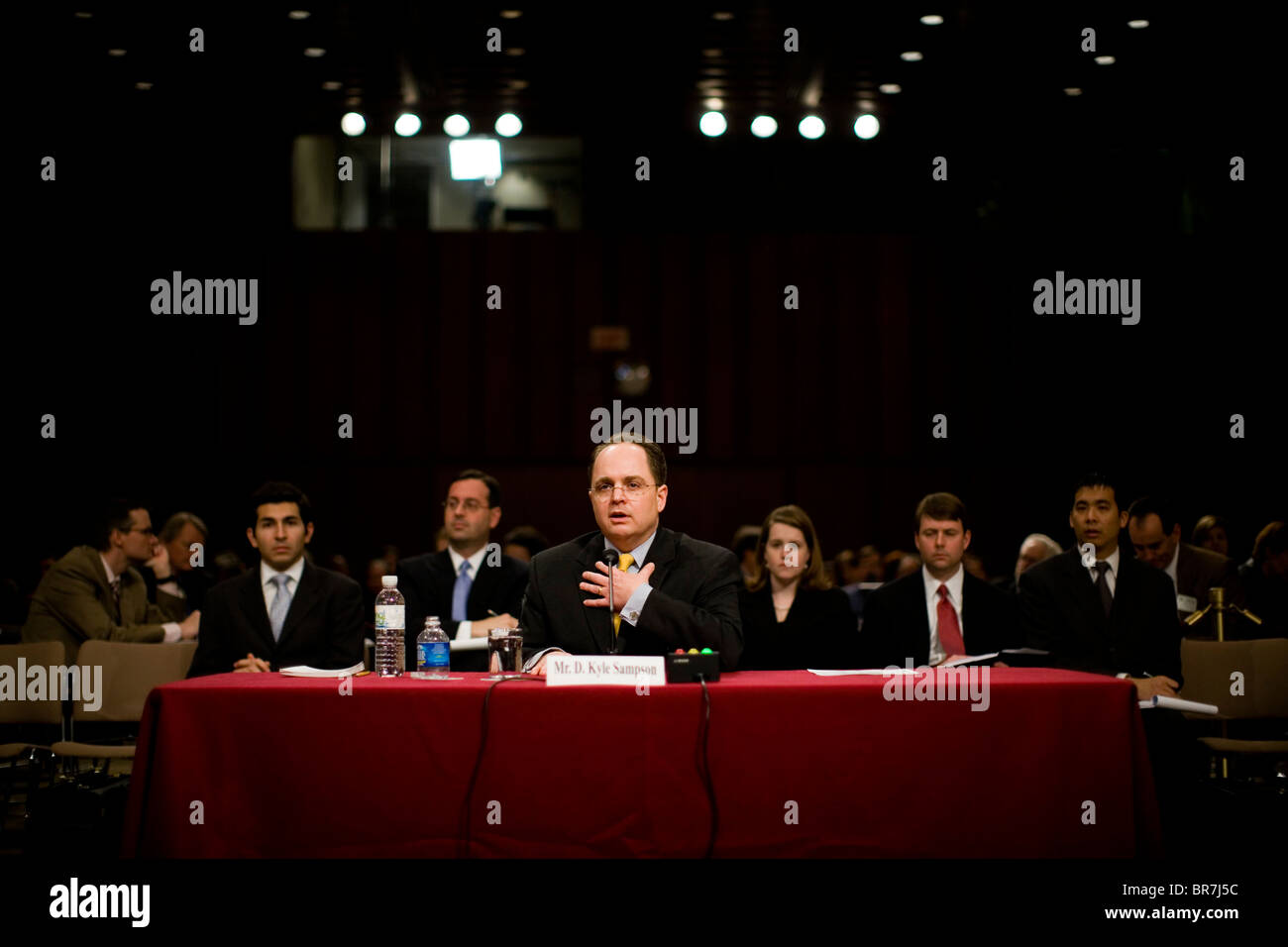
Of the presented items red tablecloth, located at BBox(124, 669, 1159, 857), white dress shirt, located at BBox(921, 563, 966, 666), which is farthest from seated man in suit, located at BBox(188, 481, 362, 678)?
white dress shirt, located at BBox(921, 563, 966, 666)

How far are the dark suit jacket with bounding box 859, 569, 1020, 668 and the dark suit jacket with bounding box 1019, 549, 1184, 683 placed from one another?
17 centimetres

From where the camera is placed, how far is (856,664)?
4516 mm

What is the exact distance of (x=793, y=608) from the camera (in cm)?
456

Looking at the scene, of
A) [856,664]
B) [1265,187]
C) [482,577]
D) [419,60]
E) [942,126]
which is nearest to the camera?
[856,664]

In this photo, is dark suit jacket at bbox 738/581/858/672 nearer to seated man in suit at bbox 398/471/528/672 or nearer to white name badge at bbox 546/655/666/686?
seated man in suit at bbox 398/471/528/672

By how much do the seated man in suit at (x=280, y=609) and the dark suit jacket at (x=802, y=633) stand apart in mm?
1453

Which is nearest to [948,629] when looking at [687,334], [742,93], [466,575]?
[466,575]

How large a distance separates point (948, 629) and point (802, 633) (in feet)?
1.83

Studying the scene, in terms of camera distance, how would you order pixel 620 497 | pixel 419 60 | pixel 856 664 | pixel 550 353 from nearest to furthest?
pixel 620 497
pixel 856 664
pixel 419 60
pixel 550 353

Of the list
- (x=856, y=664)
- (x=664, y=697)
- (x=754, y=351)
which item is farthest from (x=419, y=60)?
(x=664, y=697)

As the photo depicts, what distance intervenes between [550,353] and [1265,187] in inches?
253

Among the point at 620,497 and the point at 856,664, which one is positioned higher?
the point at 620,497

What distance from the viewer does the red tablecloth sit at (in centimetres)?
275

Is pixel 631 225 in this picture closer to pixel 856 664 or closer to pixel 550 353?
pixel 550 353
